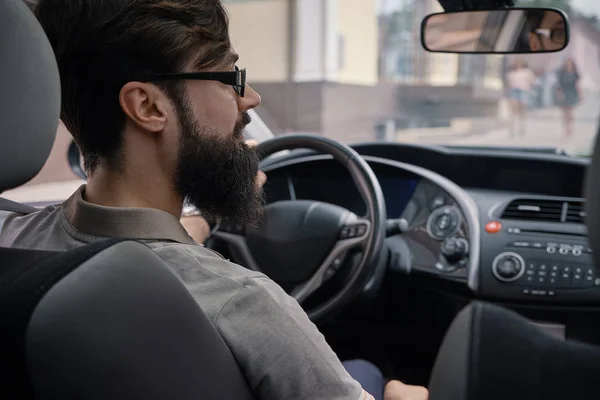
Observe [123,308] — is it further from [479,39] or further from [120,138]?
[479,39]

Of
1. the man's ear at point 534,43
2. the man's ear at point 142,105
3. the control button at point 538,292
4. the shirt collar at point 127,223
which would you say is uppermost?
the man's ear at point 534,43

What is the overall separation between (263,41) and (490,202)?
10363 mm

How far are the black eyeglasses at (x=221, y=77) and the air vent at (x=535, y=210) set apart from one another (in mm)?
1433

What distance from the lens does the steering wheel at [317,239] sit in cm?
258

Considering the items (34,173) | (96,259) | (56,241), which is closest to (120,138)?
(56,241)

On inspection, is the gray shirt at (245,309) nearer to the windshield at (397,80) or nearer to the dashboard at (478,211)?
the dashboard at (478,211)

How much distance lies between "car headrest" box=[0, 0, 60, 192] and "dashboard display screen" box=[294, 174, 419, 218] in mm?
2178

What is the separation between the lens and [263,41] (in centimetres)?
1288

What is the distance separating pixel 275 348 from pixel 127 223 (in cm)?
39

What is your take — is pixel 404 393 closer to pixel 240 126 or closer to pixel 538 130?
pixel 240 126

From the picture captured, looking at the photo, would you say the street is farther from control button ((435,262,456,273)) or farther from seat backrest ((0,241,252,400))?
seat backrest ((0,241,252,400))

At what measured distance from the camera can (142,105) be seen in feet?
5.42

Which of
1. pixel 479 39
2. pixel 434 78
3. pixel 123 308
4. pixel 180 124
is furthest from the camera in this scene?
pixel 434 78

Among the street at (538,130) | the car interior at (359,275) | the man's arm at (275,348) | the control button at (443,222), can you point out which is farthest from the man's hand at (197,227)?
the street at (538,130)
